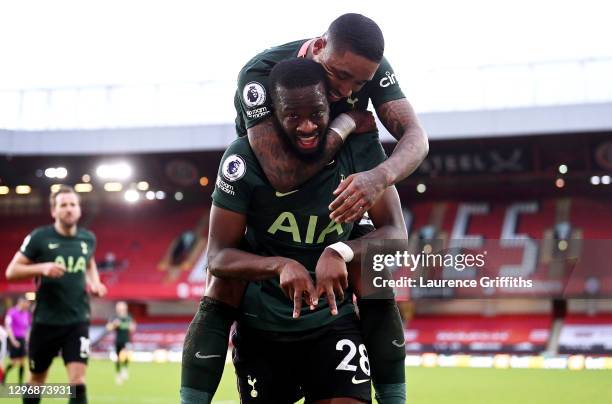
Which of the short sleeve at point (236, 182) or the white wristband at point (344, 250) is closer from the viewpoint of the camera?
the white wristband at point (344, 250)

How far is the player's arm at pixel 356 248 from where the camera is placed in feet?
11.9

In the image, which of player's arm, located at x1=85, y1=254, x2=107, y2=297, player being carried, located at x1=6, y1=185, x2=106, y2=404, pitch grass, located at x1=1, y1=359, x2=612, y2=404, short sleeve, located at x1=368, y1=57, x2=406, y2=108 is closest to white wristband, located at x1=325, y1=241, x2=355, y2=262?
short sleeve, located at x1=368, y1=57, x2=406, y2=108

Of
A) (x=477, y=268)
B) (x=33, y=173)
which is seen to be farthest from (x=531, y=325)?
(x=477, y=268)

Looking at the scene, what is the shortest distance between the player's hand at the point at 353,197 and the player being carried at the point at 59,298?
623 cm

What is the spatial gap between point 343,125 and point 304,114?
43cm

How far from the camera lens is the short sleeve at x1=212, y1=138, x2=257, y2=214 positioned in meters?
4.03

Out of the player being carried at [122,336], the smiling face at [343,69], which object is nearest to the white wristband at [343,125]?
the smiling face at [343,69]

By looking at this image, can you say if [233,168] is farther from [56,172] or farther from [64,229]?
[56,172]

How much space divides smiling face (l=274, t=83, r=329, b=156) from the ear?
39 centimetres

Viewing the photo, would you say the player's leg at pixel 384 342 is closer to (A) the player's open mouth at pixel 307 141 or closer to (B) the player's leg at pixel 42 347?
(A) the player's open mouth at pixel 307 141

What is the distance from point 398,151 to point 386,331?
896mm

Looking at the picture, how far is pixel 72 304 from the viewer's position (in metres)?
9.42

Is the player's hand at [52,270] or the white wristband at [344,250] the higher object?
the white wristband at [344,250]

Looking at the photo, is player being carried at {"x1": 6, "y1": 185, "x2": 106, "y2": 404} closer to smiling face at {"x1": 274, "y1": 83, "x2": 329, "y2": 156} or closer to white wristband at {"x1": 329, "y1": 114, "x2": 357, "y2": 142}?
white wristband at {"x1": 329, "y1": 114, "x2": 357, "y2": 142}
